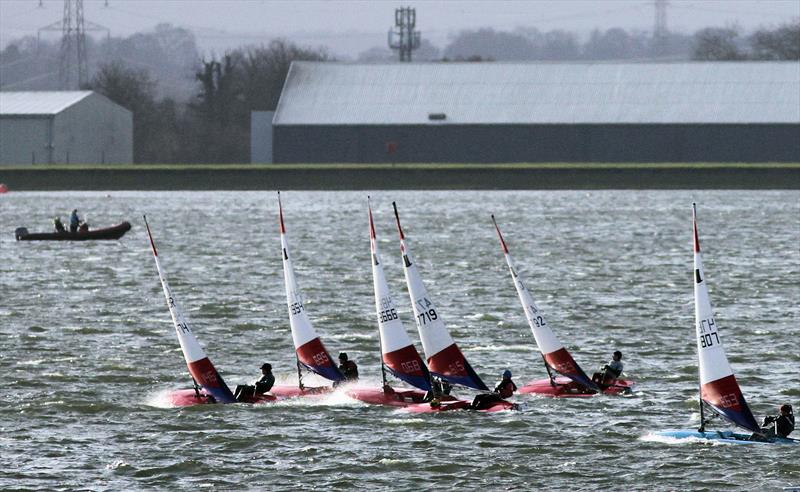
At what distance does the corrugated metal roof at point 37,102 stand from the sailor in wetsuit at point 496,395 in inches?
4022

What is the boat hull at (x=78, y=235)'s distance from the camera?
3083 inches

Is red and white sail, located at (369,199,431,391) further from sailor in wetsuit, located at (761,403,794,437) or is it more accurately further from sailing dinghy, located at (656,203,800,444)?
sailor in wetsuit, located at (761,403,794,437)

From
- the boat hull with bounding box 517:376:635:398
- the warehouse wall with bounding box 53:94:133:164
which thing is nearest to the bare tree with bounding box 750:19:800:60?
the warehouse wall with bounding box 53:94:133:164

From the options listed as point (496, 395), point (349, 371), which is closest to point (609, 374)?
point (496, 395)

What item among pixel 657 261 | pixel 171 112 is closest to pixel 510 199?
pixel 657 261

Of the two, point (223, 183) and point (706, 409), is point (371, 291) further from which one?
point (223, 183)

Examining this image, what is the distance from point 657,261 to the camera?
70125mm

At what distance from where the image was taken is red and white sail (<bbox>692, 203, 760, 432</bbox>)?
26.0 m

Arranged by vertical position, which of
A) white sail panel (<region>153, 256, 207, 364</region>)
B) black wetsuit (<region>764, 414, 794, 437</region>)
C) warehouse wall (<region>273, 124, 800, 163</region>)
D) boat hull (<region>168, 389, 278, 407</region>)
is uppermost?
warehouse wall (<region>273, 124, 800, 163</region>)

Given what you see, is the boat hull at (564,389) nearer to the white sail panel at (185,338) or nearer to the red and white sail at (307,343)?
the red and white sail at (307,343)

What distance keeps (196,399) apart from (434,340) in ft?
15.9

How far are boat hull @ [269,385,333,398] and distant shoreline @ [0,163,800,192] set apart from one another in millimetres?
85650

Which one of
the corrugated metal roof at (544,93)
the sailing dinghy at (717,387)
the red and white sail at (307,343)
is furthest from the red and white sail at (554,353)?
the corrugated metal roof at (544,93)

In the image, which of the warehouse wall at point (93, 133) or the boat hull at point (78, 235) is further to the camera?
the warehouse wall at point (93, 133)
